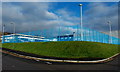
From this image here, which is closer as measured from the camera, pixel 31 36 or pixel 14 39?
pixel 31 36

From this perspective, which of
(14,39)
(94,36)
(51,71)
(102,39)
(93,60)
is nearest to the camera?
(51,71)

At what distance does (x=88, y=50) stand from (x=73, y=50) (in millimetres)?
2471

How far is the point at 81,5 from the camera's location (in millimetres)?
24141

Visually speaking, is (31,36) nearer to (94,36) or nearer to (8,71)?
(94,36)

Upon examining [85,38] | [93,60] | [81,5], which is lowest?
[93,60]

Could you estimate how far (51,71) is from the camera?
9.69 metres

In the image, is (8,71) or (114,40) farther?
(114,40)

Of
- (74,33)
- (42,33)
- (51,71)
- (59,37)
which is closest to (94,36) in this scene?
(74,33)

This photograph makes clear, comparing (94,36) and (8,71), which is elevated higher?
(94,36)

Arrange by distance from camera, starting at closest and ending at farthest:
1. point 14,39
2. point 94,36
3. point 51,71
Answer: point 51,71 → point 94,36 → point 14,39

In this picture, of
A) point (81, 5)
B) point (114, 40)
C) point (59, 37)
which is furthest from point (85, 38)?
point (114, 40)

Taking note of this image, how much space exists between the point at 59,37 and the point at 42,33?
7763mm

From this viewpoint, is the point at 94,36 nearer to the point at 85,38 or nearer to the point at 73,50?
the point at 85,38

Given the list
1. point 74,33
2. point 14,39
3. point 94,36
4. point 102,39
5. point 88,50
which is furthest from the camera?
point 14,39
